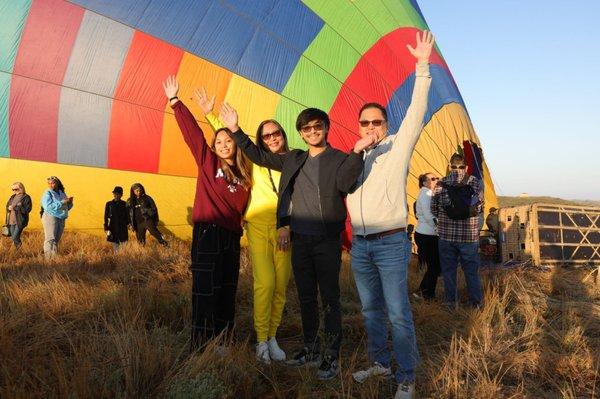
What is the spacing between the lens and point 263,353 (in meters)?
3.33

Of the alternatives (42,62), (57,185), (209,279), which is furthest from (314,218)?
(42,62)

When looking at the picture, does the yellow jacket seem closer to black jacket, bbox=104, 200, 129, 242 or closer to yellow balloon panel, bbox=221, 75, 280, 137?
yellow balloon panel, bbox=221, 75, 280, 137

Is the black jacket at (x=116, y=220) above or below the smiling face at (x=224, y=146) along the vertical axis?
below

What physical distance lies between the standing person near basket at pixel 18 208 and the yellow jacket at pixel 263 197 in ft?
14.1

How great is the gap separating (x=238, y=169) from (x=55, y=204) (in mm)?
3945

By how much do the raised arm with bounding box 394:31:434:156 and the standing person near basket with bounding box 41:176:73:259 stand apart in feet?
16.6

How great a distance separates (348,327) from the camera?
414 cm

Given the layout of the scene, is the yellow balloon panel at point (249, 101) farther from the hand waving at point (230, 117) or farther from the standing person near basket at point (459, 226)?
the hand waving at point (230, 117)

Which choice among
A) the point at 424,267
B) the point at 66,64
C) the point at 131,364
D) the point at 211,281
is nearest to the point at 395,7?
the point at 424,267

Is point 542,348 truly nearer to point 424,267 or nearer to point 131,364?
point 131,364

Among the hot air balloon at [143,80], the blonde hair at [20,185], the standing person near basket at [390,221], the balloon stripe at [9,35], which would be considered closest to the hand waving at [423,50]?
the standing person near basket at [390,221]

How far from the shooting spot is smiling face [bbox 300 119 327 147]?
3.12 meters

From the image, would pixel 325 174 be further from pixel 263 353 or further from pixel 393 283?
pixel 263 353

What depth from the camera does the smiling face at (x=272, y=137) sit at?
11.6 ft
